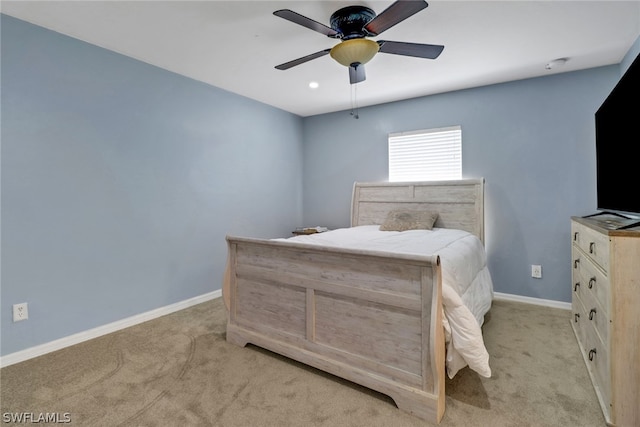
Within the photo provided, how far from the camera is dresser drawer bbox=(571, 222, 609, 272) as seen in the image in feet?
5.06

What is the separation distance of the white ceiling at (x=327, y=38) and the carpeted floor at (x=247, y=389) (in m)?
2.38

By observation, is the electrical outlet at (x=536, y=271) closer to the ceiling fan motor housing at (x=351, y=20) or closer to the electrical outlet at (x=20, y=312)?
the ceiling fan motor housing at (x=351, y=20)

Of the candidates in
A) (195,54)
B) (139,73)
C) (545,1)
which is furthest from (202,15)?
(545,1)

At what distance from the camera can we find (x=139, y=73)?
2836mm

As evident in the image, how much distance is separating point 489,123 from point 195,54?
10.2ft

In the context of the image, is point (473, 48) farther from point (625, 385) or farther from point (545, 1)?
point (625, 385)

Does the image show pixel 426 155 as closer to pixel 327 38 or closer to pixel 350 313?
pixel 327 38

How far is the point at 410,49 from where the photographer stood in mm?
2084

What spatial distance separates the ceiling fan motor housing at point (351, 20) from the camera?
1983 millimetres

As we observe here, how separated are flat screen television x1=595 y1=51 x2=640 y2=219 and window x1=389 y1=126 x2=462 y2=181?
4.78 feet

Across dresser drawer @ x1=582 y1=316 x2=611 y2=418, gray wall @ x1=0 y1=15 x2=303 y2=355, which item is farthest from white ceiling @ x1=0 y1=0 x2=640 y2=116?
dresser drawer @ x1=582 y1=316 x2=611 y2=418

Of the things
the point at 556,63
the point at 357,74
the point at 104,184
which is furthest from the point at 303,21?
the point at 556,63

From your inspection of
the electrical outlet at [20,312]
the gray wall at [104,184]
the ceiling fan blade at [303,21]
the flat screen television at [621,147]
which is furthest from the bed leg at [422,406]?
the electrical outlet at [20,312]

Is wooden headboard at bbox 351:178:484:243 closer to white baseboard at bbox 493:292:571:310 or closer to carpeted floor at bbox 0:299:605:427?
white baseboard at bbox 493:292:571:310
